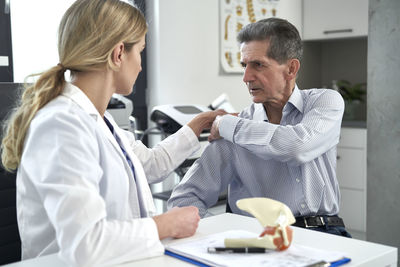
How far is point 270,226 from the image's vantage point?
1.07 m

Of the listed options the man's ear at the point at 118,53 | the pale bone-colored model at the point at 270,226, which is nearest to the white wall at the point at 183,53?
the man's ear at the point at 118,53

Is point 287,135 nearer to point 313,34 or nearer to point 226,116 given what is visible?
point 226,116

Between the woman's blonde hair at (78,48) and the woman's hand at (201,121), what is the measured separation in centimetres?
64

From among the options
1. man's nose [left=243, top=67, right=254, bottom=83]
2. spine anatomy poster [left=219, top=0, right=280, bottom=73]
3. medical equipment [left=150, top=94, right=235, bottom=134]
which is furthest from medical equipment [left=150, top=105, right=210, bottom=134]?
spine anatomy poster [left=219, top=0, right=280, bottom=73]

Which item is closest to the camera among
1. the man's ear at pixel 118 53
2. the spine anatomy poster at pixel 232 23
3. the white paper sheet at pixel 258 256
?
the white paper sheet at pixel 258 256

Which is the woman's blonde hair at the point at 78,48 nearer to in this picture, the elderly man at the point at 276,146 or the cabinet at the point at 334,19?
the elderly man at the point at 276,146

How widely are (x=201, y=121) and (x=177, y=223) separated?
2.48 feet

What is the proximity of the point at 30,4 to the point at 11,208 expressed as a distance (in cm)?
150

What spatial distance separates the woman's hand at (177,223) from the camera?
1.13 meters

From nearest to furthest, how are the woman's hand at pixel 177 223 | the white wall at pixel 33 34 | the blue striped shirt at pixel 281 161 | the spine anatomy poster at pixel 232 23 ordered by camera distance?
the woman's hand at pixel 177 223 → the blue striped shirt at pixel 281 161 → the white wall at pixel 33 34 → the spine anatomy poster at pixel 232 23

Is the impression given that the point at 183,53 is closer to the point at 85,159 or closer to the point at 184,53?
the point at 184,53

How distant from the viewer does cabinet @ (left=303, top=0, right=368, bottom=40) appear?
4.11 m

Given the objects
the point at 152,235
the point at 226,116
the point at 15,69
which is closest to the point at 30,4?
the point at 15,69

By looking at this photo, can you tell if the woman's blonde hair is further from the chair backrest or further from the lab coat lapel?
the chair backrest
